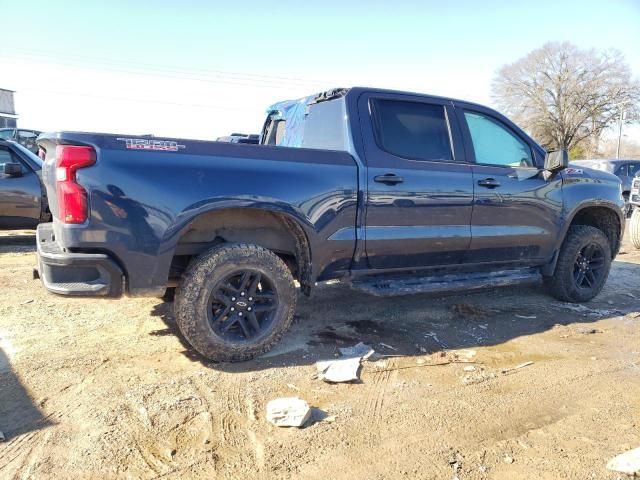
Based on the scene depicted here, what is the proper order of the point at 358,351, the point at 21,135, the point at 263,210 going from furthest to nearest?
the point at 21,135, the point at 358,351, the point at 263,210

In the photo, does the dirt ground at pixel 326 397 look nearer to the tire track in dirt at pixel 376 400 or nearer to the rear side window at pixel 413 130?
the tire track in dirt at pixel 376 400

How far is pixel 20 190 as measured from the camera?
791cm

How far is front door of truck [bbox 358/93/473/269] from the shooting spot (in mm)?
4184

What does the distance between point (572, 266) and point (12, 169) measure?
7794 mm

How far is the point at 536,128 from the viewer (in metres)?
43.7

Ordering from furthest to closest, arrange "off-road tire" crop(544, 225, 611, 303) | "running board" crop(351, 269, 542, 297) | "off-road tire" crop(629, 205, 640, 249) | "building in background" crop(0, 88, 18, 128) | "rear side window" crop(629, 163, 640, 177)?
"building in background" crop(0, 88, 18, 128) → "rear side window" crop(629, 163, 640, 177) → "off-road tire" crop(629, 205, 640, 249) → "off-road tire" crop(544, 225, 611, 303) → "running board" crop(351, 269, 542, 297)

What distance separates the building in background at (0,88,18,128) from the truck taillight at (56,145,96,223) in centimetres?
3404

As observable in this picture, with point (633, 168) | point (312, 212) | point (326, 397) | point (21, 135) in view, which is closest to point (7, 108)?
point (21, 135)

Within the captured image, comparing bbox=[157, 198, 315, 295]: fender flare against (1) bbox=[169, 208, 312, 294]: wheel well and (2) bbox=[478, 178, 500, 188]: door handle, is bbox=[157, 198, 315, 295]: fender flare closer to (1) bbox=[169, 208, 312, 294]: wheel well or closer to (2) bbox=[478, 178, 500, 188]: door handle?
(1) bbox=[169, 208, 312, 294]: wheel well

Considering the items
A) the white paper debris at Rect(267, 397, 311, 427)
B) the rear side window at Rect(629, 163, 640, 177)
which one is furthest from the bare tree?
the white paper debris at Rect(267, 397, 311, 427)

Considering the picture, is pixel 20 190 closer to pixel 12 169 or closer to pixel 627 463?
pixel 12 169

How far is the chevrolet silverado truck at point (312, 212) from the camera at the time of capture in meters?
3.29

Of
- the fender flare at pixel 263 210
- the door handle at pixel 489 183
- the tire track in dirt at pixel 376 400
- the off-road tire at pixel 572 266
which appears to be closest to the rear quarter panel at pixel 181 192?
the fender flare at pixel 263 210

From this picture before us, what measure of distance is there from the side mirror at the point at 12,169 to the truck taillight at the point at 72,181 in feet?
18.4
